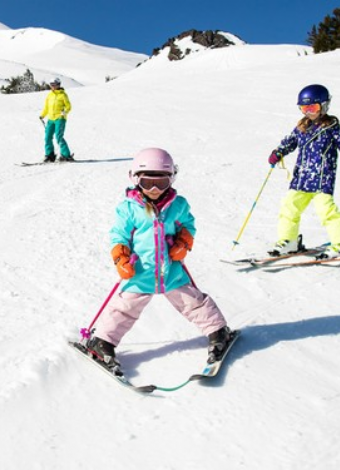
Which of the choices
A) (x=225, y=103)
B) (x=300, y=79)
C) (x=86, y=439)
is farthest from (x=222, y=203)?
(x=300, y=79)

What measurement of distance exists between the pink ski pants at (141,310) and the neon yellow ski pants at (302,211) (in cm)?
209

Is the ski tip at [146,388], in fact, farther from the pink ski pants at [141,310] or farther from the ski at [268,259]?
the ski at [268,259]

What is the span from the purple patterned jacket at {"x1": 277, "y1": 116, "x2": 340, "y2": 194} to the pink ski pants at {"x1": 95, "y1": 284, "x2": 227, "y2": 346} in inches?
86.7

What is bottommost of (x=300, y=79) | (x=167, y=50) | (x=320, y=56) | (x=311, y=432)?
(x=311, y=432)

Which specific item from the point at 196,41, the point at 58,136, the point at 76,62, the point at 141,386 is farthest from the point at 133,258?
the point at 76,62

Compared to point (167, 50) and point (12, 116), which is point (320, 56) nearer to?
point (12, 116)

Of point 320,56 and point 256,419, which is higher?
point 320,56

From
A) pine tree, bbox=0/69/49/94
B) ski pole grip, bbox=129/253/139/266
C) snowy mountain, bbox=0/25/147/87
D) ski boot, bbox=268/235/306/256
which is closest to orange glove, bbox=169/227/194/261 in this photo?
ski pole grip, bbox=129/253/139/266

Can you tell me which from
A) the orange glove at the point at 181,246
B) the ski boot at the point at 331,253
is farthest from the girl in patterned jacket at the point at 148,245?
the ski boot at the point at 331,253

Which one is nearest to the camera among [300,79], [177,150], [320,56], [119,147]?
[177,150]

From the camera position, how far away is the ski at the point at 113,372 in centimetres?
275

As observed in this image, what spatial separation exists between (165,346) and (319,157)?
2553 mm

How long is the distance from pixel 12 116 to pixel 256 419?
44.3 ft

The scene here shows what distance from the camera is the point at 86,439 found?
242cm
